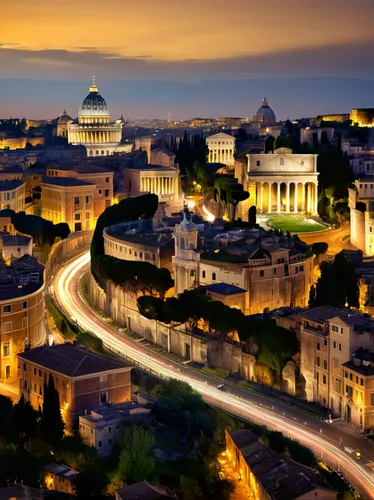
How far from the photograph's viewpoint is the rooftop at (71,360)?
29.8m

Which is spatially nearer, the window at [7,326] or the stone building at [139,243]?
Answer: the window at [7,326]

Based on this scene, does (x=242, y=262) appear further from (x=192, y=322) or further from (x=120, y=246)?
(x=120, y=246)

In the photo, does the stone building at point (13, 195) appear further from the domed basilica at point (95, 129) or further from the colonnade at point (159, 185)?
the domed basilica at point (95, 129)

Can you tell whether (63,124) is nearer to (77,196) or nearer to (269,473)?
(77,196)

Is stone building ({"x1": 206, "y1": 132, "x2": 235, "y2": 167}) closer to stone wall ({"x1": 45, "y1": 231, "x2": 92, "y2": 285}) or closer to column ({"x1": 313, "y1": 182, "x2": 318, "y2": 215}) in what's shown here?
column ({"x1": 313, "y1": 182, "x2": 318, "y2": 215})

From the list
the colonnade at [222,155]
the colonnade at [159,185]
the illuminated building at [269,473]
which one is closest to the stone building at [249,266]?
the illuminated building at [269,473]

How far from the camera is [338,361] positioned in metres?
31.0

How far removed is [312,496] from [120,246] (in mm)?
21919

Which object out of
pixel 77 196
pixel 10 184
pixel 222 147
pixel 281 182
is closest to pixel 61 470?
pixel 281 182

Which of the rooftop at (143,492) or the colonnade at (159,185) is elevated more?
the colonnade at (159,185)

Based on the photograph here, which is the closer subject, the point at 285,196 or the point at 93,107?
the point at 285,196

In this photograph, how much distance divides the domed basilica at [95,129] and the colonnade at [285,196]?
136ft

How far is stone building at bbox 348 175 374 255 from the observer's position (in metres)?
45.2

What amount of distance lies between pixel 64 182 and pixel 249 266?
23860mm
